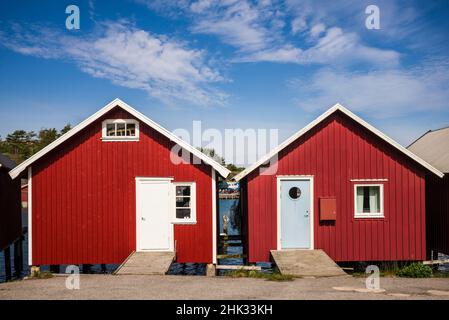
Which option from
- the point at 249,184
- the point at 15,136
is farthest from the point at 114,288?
the point at 15,136

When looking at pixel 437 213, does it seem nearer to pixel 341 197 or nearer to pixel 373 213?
pixel 373 213

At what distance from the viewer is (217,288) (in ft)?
36.2

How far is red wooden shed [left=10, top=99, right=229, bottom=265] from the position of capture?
15195 mm

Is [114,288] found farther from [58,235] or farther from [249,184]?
[249,184]

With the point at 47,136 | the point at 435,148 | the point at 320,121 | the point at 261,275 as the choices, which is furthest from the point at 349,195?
the point at 47,136

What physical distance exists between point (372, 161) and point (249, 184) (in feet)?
16.3

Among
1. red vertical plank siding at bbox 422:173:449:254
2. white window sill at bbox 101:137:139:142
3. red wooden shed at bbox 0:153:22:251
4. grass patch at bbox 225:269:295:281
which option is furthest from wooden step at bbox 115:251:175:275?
red vertical plank siding at bbox 422:173:449:254

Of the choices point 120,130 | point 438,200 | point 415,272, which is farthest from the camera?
point 438,200

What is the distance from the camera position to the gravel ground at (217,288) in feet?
32.7

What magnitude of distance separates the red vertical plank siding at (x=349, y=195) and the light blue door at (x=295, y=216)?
33cm

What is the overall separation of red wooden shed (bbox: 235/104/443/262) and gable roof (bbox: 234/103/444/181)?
1.6 inches

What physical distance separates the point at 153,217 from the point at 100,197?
7.24 feet

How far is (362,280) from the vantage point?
1202cm

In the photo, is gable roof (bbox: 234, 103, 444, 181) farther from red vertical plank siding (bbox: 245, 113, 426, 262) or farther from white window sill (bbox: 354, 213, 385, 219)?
white window sill (bbox: 354, 213, 385, 219)
